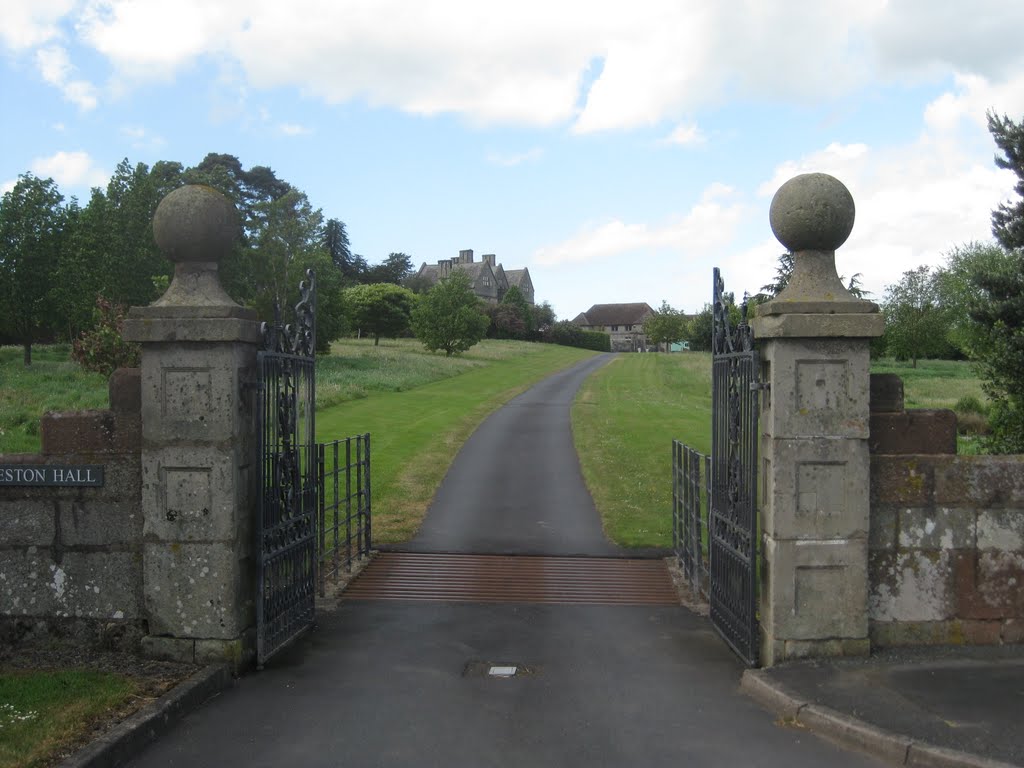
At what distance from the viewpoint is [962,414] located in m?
26.4

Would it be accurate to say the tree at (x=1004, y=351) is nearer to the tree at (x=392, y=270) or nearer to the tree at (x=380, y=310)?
the tree at (x=380, y=310)

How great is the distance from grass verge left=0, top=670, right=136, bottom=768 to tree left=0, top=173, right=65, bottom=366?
43496 mm

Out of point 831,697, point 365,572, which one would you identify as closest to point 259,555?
point 365,572

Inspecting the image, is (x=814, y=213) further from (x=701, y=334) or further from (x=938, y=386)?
(x=701, y=334)

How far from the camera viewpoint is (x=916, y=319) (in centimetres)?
6412

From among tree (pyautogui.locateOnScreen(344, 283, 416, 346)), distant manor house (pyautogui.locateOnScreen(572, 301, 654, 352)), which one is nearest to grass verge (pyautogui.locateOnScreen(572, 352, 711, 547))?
tree (pyautogui.locateOnScreen(344, 283, 416, 346))

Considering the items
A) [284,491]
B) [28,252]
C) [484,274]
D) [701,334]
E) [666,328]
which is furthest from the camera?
[484,274]

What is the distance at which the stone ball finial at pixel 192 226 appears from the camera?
6383 millimetres

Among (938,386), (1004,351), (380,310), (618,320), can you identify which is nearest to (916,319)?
(938,386)

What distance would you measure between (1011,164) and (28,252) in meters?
45.8

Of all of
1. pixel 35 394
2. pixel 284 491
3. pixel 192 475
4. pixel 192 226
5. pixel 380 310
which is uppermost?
pixel 380 310

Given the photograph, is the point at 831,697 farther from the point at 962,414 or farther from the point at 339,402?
the point at 339,402

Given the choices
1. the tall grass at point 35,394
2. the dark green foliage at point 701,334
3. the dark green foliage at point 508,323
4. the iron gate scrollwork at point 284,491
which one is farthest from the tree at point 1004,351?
the dark green foliage at point 508,323

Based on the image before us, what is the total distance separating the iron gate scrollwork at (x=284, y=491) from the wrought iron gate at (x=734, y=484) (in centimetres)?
333
